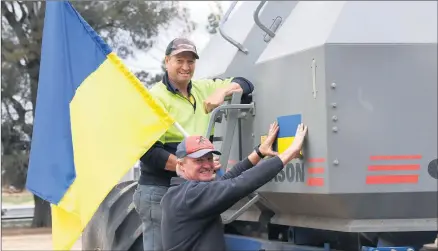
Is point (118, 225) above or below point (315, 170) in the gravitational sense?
below

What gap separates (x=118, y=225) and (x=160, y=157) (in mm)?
2171

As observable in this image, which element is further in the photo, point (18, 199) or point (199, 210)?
point (18, 199)

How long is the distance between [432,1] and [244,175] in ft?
4.61

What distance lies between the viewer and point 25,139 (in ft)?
64.1

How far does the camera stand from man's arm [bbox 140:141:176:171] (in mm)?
4719

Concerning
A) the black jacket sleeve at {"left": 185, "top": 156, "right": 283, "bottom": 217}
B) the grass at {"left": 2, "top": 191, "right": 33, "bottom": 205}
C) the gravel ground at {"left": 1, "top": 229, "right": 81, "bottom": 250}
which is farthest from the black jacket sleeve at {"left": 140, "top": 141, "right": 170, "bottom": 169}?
the grass at {"left": 2, "top": 191, "right": 33, "bottom": 205}

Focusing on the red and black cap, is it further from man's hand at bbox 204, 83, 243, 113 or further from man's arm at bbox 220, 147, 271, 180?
man's hand at bbox 204, 83, 243, 113

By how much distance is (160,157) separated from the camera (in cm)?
473

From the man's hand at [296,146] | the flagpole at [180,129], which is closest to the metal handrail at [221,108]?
the flagpole at [180,129]

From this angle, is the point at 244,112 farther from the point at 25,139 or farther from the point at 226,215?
the point at 25,139

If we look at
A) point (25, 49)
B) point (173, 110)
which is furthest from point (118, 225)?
point (25, 49)

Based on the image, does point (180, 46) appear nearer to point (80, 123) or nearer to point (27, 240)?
point (80, 123)

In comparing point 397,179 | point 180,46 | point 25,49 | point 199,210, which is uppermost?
point 25,49

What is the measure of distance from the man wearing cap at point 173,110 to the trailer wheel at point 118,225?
56.7 inches
